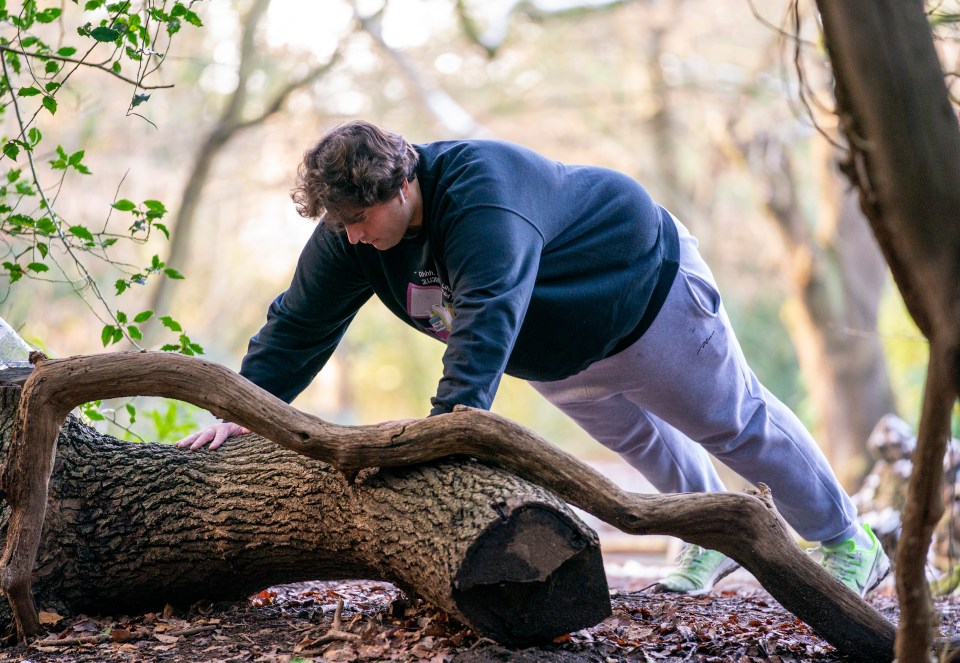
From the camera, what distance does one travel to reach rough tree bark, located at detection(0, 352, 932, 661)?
277cm

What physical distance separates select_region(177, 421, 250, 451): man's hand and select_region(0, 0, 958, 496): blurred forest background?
4455mm

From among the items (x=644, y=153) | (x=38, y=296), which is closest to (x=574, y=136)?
(x=644, y=153)

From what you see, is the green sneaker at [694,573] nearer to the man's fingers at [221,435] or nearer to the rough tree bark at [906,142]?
the man's fingers at [221,435]

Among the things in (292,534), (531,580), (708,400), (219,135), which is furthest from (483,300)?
(219,135)

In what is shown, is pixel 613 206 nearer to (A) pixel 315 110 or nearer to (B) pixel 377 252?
(B) pixel 377 252

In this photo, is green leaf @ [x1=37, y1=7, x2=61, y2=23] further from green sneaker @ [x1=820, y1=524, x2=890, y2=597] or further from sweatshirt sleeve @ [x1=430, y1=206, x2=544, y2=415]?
green sneaker @ [x1=820, y1=524, x2=890, y2=597]

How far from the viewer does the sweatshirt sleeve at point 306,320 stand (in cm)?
351

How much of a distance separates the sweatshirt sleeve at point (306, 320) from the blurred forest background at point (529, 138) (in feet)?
13.8

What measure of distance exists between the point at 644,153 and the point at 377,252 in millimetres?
14597

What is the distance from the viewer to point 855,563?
379cm

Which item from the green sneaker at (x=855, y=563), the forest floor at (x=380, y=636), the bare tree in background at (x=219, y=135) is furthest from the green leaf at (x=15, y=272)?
the bare tree in background at (x=219, y=135)

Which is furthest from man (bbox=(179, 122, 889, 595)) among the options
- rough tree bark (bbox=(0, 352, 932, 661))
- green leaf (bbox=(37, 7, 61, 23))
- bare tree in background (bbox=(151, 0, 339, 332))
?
bare tree in background (bbox=(151, 0, 339, 332))

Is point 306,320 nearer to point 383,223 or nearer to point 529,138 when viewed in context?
point 383,223

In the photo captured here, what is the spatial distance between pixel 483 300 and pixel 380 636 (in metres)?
1.15
